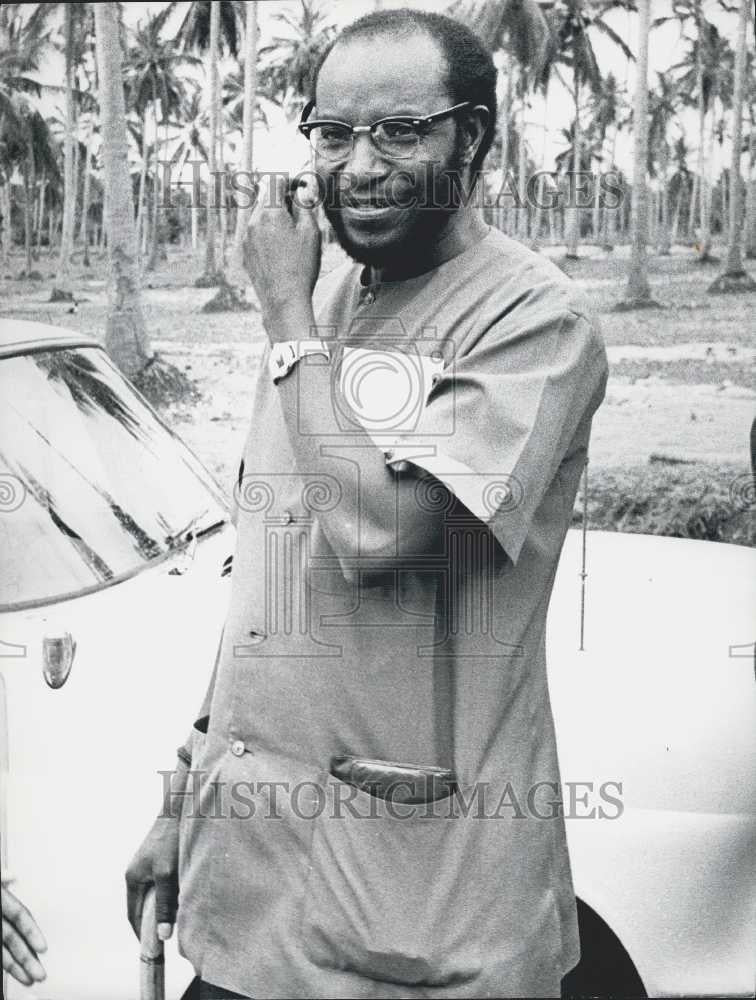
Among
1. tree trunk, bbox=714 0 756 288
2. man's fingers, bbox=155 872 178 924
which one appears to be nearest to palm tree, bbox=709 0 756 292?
tree trunk, bbox=714 0 756 288

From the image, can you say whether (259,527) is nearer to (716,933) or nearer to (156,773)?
(156,773)

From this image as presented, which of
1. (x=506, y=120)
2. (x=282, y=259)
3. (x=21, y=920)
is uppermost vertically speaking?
(x=506, y=120)

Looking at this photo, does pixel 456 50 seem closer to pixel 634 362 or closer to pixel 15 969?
pixel 634 362

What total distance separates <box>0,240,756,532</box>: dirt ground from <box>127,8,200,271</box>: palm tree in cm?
14

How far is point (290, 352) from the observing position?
167cm

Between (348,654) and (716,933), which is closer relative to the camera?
(348,654)

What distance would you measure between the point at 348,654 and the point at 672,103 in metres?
1.31

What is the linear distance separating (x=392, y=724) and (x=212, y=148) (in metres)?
1.23

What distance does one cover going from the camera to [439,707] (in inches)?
72.8

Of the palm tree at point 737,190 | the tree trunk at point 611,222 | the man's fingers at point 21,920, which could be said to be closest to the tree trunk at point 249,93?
the tree trunk at point 611,222

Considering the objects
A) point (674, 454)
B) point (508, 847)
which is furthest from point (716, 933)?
point (674, 454)

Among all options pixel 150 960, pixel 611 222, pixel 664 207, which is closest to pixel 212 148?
pixel 611 222

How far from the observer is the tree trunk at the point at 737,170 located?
2.36 metres

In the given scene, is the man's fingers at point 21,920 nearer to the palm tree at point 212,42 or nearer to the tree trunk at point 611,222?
A: the palm tree at point 212,42
